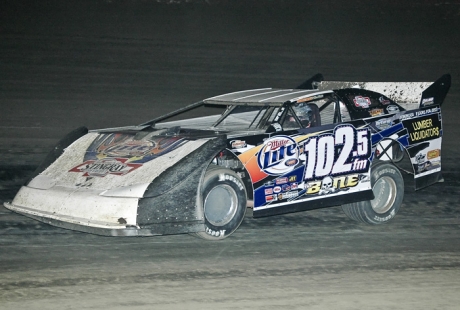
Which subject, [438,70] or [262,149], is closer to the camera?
[262,149]

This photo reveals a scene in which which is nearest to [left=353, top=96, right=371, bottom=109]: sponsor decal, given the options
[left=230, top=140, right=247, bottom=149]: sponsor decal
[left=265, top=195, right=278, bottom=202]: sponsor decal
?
[left=265, top=195, right=278, bottom=202]: sponsor decal

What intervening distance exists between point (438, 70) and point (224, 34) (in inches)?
200

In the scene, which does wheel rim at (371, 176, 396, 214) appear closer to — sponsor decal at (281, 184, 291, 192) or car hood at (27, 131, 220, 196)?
sponsor decal at (281, 184, 291, 192)

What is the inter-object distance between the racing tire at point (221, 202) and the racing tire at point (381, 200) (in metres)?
1.34

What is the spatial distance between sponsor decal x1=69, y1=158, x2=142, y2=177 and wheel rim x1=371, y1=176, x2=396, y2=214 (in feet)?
7.74

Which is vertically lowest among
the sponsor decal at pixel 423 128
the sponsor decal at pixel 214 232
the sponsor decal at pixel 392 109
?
the sponsor decal at pixel 214 232

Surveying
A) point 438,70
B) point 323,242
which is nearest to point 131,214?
point 323,242

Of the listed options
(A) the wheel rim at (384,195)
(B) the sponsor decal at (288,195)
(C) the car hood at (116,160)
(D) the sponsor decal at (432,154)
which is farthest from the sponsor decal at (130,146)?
(D) the sponsor decal at (432,154)

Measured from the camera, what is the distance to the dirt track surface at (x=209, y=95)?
17.3 ft

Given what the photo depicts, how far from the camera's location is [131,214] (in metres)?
5.88

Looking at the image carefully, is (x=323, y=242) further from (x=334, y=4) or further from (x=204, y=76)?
(x=334, y=4)

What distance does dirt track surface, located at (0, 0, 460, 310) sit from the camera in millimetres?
5285

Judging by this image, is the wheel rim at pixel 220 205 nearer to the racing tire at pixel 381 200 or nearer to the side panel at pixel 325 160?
the side panel at pixel 325 160

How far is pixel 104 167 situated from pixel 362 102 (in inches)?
99.5
